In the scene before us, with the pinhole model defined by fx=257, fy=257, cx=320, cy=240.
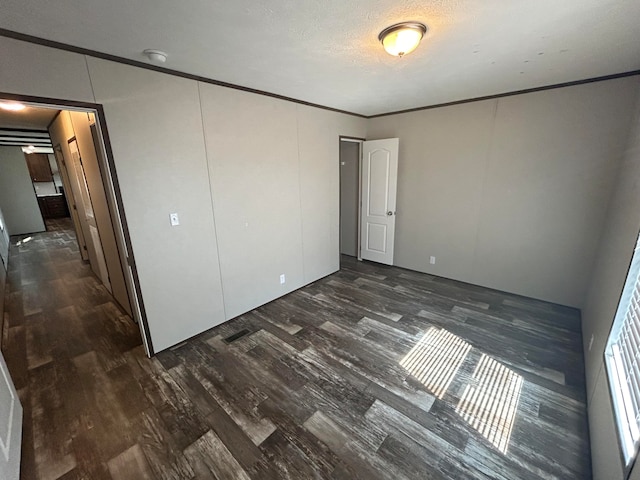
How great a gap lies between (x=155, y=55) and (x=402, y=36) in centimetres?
179

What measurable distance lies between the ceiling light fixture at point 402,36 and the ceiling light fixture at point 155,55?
161cm

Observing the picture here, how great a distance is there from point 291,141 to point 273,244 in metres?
1.37

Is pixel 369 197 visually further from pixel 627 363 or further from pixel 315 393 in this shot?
pixel 627 363

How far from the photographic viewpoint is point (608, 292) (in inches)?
79.7

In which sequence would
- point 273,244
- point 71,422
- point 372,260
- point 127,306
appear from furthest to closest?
point 372,260, point 273,244, point 127,306, point 71,422

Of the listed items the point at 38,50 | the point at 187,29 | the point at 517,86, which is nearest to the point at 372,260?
the point at 517,86

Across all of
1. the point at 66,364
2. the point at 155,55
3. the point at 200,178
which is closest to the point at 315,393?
the point at 200,178

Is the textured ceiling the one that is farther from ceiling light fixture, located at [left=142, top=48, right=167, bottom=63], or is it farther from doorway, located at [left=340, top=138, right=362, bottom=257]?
doorway, located at [left=340, top=138, right=362, bottom=257]

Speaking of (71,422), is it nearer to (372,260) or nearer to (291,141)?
(291,141)

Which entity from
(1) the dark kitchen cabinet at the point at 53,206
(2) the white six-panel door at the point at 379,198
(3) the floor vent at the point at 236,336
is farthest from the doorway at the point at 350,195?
(1) the dark kitchen cabinet at the point at 53,206

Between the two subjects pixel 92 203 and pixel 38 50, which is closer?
pixel 38 50

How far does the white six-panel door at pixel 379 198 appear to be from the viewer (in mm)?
4223

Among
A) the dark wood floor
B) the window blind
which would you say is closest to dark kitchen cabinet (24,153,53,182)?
the dark wood floor

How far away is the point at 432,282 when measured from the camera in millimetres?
3990
